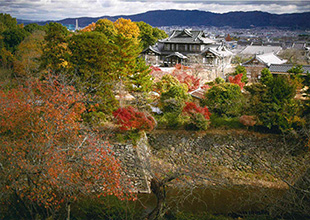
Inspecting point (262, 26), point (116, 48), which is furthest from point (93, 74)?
point (262, 26)

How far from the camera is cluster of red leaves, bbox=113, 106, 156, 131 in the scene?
1204 centimetres

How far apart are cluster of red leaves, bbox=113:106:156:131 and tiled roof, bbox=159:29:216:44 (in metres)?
20.3

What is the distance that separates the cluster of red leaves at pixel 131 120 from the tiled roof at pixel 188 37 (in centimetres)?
2032

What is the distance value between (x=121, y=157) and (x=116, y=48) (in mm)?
6834

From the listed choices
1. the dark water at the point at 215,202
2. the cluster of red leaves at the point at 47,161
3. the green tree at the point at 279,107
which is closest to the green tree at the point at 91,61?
the cluster of red leaves at the point at 47,161

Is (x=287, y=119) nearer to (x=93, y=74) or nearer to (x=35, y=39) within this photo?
(x=93, y=74)

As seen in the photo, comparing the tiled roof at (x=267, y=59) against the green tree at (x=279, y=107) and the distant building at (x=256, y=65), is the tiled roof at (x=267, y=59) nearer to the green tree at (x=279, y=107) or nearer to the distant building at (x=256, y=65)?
the distant building at (x=256, y=65)

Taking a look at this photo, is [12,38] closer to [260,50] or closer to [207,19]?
[260,50]

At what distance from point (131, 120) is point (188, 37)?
22.0 metres

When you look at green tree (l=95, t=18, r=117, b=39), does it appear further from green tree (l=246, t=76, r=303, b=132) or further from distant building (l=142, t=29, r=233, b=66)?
green tree (l=246, t=76, r=303, b=132)

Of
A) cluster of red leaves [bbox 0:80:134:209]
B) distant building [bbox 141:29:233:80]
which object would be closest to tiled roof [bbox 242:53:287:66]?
distant building [bbox 141:29:233:80]

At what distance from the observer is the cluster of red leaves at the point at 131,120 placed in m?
12.0

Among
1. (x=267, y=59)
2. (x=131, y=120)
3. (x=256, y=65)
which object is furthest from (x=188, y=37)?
(x=131, y=120)

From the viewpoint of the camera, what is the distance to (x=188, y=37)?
102 feet
